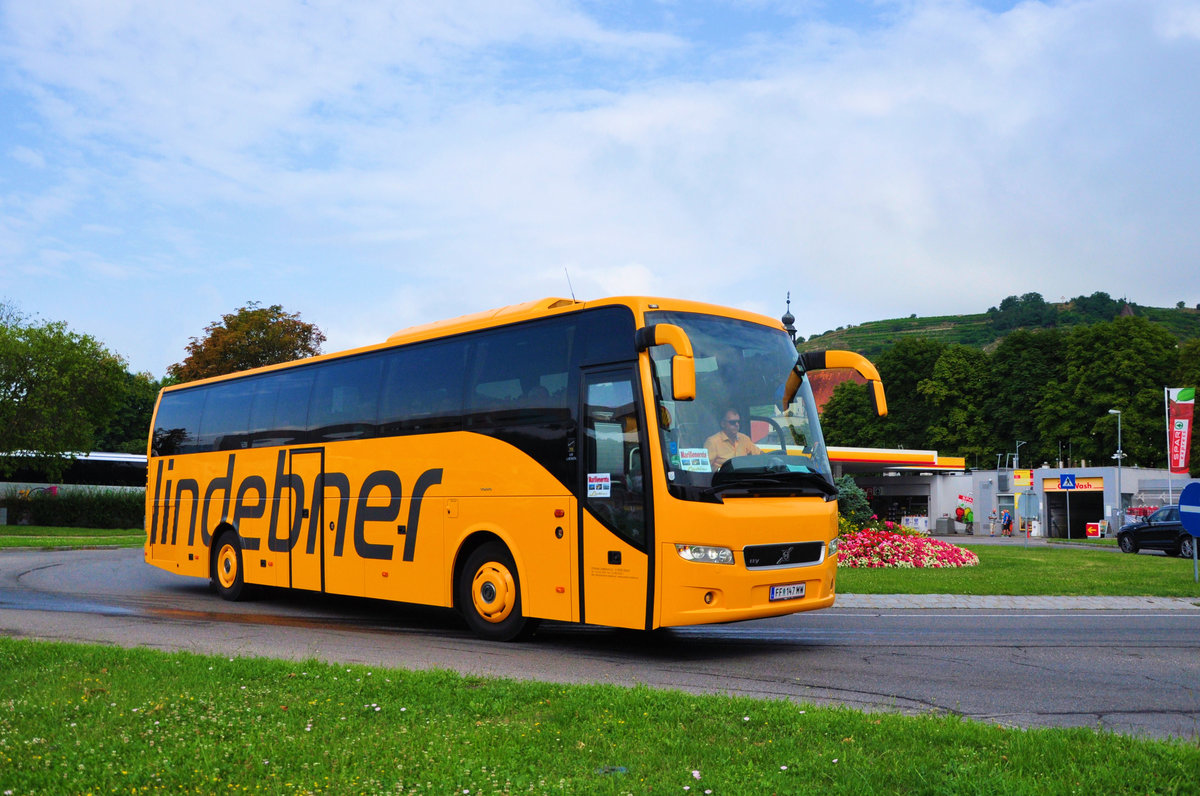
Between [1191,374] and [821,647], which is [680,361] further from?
[1191,374]

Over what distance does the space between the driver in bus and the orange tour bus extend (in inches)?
1.3

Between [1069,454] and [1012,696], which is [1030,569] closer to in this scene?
[1012,696]

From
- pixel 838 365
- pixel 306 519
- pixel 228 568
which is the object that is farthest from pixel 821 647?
pixel 228 568

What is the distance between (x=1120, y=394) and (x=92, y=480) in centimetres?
6649

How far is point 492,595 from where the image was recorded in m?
10.7

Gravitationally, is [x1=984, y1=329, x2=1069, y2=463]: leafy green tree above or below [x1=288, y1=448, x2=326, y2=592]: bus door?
above

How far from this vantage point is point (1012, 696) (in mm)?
7625

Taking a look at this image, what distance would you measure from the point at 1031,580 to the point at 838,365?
33.3ft

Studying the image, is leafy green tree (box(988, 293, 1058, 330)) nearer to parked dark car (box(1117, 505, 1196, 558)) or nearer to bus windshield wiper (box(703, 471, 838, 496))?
parked dark car (box(1117, 505, 1196, 558))

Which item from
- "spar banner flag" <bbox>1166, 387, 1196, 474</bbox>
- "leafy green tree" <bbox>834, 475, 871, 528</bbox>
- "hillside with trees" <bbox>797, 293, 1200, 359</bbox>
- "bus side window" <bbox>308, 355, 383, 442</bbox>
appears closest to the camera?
"bus side window" <bbox>308, 355, 383, 442</bbox>

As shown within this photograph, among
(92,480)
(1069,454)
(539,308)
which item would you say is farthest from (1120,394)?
(539,308)

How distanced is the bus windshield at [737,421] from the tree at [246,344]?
143 ft

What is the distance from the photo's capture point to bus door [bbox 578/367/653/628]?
9.23 m

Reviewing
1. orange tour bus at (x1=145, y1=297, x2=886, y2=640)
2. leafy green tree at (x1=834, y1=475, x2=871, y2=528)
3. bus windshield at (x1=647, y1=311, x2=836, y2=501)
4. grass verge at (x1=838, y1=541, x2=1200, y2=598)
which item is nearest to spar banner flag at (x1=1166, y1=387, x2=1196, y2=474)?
grass verge at (x1=838, y1=541, x2=1200, y2=598)
